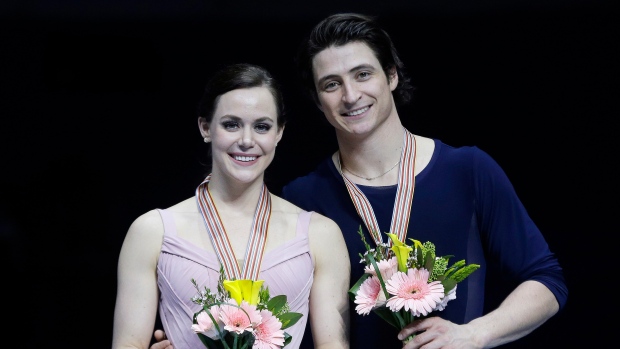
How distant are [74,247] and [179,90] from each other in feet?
2.66

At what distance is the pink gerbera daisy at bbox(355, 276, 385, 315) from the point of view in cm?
345

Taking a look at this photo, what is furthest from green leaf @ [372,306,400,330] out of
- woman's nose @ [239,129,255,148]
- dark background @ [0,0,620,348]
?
dark background @ [0,0,620,348]

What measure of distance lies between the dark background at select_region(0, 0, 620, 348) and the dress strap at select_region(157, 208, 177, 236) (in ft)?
4.58

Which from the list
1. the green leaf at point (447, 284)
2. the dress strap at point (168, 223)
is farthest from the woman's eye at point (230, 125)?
the green leaf at point (447, 284)

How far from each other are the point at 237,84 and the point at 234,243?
0.49 meters

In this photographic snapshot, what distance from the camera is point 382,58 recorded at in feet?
13.0

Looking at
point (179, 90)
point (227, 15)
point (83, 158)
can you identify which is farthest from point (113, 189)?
point (227, 15)

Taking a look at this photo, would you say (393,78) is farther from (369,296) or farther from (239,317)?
(239,317)

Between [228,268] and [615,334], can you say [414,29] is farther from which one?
[228,268]

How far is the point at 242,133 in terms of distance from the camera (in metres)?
3.62

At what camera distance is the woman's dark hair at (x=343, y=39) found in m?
3.90

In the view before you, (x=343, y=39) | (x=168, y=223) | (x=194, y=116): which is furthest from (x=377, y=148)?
(x=194, y=116)

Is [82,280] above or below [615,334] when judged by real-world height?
above

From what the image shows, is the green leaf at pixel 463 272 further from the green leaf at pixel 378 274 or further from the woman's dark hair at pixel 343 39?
the woman's dark hair at pixel 343 39
